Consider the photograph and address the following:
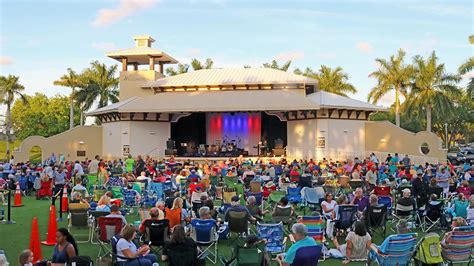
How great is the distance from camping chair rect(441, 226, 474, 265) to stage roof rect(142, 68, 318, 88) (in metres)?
26.6

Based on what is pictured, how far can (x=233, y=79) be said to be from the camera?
114 ft

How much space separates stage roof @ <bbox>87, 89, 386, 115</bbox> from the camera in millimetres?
29906

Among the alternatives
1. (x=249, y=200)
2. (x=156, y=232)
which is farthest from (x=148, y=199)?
(x=156, y=232)

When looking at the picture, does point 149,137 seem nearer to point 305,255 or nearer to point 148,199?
point 148,199

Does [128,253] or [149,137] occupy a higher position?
[149,137]

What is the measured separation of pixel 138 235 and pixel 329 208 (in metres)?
4.08

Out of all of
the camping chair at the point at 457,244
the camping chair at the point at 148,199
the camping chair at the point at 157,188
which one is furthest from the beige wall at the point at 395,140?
the camping chair at the point at 457,244

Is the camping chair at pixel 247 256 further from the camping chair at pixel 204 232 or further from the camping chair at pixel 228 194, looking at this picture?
the camping chair at pixel 228 194

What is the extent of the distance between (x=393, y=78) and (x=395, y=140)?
919 centimetres

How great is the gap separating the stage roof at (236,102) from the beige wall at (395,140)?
55.6 inches

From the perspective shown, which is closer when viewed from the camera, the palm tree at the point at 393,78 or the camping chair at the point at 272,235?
the camping chair at the point at 272,235

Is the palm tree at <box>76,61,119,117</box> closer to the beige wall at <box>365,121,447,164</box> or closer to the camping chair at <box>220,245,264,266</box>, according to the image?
the beige wall at <box>365,121,447,164</box>

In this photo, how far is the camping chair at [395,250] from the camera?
6.88m

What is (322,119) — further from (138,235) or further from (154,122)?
(138,235)
